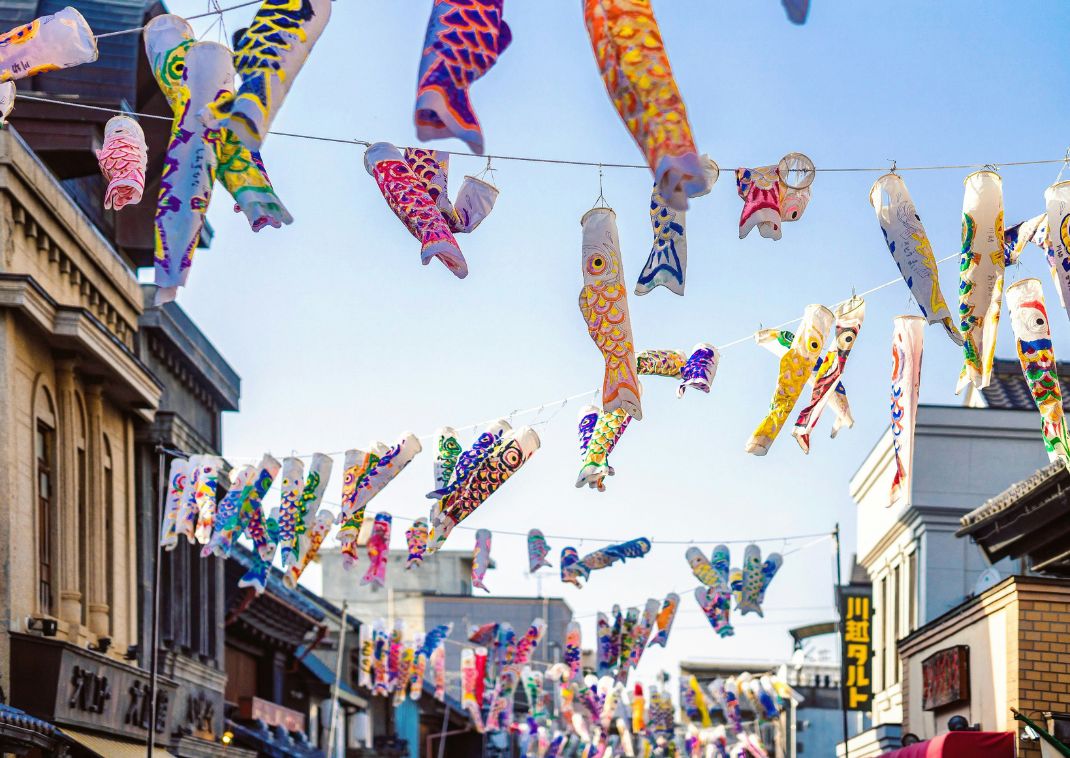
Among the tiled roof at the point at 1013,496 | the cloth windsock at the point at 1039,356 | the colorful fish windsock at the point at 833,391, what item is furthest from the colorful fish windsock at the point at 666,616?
the cloth windsock at the point at 1039,356

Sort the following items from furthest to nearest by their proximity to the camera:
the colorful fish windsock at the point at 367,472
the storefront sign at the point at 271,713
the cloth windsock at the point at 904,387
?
the storefront sign at the point at 271,713 → the colorful fish windsock at the point at 367,472 → the cloth windsock at the point at 904,387

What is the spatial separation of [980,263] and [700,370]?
5.11m

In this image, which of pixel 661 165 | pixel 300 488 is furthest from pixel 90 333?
pixel 661 165

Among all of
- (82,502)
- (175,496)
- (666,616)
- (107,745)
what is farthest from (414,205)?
(666,616)

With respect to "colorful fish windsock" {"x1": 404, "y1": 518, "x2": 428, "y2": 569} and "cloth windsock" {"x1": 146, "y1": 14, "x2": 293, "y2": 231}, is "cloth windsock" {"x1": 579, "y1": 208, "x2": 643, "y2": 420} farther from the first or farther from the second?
"colorful fish windsock" {"x1": 404, "y1": 518, "x2": 428, "y2": 569}

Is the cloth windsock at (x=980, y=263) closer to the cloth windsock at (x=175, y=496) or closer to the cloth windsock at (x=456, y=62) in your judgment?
the cloth windsock at (x=456, y=62)

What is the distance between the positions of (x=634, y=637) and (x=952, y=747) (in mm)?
15277

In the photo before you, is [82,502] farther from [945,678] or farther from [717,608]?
[945,678]

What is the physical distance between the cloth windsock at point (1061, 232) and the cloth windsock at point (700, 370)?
5632 mm

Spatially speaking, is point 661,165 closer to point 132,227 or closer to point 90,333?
point 90,333

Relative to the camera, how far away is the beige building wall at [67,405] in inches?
902

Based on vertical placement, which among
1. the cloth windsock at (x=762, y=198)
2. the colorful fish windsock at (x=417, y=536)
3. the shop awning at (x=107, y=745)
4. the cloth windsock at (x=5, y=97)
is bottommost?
the shop awning at (x=107, y=745)

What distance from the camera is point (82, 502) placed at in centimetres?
2747

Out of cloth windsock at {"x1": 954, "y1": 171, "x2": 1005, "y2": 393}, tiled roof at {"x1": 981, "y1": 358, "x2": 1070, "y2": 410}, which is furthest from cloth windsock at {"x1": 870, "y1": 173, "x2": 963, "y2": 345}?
tiled roof at {"x1": 981, "y1": 358, "x2": 1070, "y2": 410}
